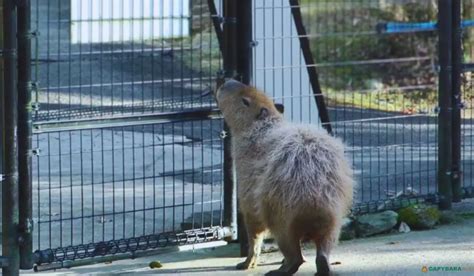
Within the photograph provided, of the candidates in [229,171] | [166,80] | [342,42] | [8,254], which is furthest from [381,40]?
[8,254]

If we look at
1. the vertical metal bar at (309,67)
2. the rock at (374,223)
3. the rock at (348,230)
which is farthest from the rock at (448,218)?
the vertical metal bar at (309,67)

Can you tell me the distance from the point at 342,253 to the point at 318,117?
87.9 inches

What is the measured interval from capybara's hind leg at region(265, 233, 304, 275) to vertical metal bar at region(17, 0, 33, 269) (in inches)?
58.5

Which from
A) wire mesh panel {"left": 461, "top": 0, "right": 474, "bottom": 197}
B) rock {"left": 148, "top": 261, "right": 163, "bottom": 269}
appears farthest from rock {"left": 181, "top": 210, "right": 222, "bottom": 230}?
wire mesh panel {"left": 461, "top": 0, "right": 474, "bottom": 197}

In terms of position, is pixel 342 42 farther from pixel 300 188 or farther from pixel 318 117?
pixel 300 188

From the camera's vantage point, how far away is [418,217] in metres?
7.95

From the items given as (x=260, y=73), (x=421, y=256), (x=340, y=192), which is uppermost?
(x=260, y=73)

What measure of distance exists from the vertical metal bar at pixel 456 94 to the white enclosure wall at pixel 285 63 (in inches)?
49.8

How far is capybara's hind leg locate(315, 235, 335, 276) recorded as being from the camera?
255 inches

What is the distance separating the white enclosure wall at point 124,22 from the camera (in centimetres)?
1120

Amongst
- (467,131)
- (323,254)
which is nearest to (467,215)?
(467,131)

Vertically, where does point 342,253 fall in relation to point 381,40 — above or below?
below

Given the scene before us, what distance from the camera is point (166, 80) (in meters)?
12.9

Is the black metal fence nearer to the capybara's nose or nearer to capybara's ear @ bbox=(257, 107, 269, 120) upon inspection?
the capybara's nose
